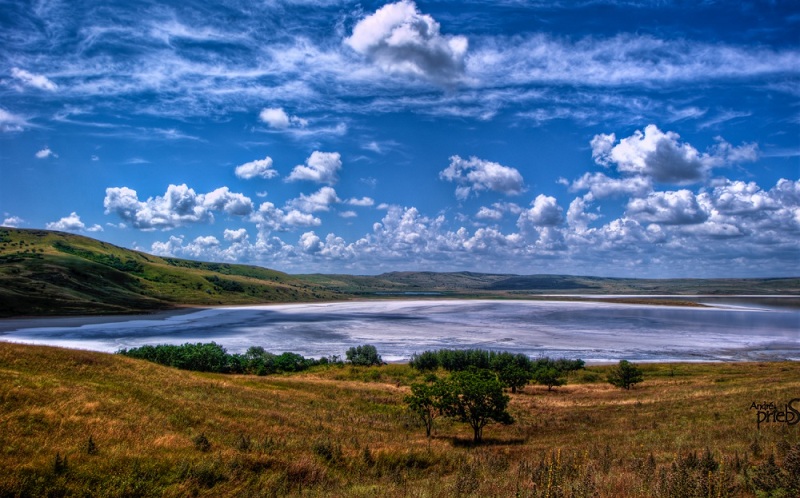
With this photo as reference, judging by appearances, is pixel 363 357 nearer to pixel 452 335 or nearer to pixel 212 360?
pixel 212 360

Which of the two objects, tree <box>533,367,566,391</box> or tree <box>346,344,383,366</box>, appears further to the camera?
tree <box>346,344,383,366</box>

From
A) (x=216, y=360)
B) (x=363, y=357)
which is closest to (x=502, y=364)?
(x=363, y=357)

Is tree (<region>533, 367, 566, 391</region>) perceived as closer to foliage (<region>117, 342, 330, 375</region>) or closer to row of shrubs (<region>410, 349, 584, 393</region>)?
row of shrubs (<region>410, 349, 584, 393</region>)

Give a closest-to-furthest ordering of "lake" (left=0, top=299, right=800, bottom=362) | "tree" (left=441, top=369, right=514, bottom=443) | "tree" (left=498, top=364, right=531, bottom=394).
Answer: "tree" (left=441, top=369, right=514, bottom=443)
"tree" (left=498, top=364, right=531, bottom=394)
"lake" (left=0, top=299, right=800, bottom=362)

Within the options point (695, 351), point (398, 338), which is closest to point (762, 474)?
point (695, 351)

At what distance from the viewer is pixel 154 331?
120750 millimetres

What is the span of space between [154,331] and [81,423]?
115m

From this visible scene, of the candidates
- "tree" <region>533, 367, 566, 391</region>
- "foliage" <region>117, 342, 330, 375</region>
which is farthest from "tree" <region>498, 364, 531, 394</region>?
"foliage" <region>117, 342, 330, 375</region>

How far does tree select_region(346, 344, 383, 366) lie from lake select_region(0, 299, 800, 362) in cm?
700

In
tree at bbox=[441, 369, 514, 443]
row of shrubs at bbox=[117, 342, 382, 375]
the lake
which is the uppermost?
tree at bbox=[441, 369, 514, 443]

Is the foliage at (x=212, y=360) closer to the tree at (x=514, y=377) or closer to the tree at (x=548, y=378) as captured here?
the tree at (x=514, y=377)

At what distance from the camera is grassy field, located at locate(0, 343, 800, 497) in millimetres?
13984

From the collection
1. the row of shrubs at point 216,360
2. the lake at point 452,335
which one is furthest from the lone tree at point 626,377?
the row of shrubs at point 216,360

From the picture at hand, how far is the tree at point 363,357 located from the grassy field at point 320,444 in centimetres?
3635
